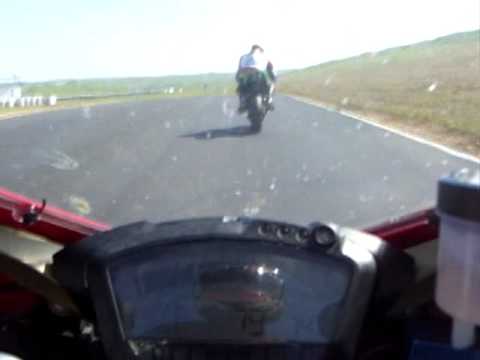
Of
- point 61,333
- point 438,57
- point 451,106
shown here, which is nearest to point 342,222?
point 451,106

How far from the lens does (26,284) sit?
216 centimetres

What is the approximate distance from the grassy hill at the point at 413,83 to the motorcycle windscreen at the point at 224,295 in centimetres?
100

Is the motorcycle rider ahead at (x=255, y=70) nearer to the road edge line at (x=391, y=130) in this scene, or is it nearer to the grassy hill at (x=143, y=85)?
the grassy hill at (x=143, y=85)

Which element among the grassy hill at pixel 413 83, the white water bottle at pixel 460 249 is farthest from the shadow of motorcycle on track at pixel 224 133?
the white water bottle at pixel 460 249

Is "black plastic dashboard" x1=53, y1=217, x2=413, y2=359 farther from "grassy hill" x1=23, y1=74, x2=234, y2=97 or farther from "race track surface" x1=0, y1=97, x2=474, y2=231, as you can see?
"race track surface" x1=0, y1=97, x2=474, y2=231

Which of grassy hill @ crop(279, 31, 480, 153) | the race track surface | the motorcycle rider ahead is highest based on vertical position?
the motorcycle rider ahead

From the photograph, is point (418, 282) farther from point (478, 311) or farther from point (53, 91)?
point (53, 91)

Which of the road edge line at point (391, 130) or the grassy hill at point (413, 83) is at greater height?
the grassy hill at point (413, 83)

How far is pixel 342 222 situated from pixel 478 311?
4.93 ft

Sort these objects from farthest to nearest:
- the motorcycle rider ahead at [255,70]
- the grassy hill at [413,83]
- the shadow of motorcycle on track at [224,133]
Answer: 1. the shadow of motorcycle on track at [224,133]
2. the grassy hill at [413,83]
3. the motorcycle rider ahead at [255,70]

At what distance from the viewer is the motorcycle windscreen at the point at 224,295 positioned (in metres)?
1.94

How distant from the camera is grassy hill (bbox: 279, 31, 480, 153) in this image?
2973mm

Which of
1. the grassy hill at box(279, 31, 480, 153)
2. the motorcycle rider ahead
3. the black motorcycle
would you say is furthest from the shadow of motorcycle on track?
the motorcycle rider ahead

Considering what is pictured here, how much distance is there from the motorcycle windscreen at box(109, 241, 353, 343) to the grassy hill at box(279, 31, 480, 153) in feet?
3.30
